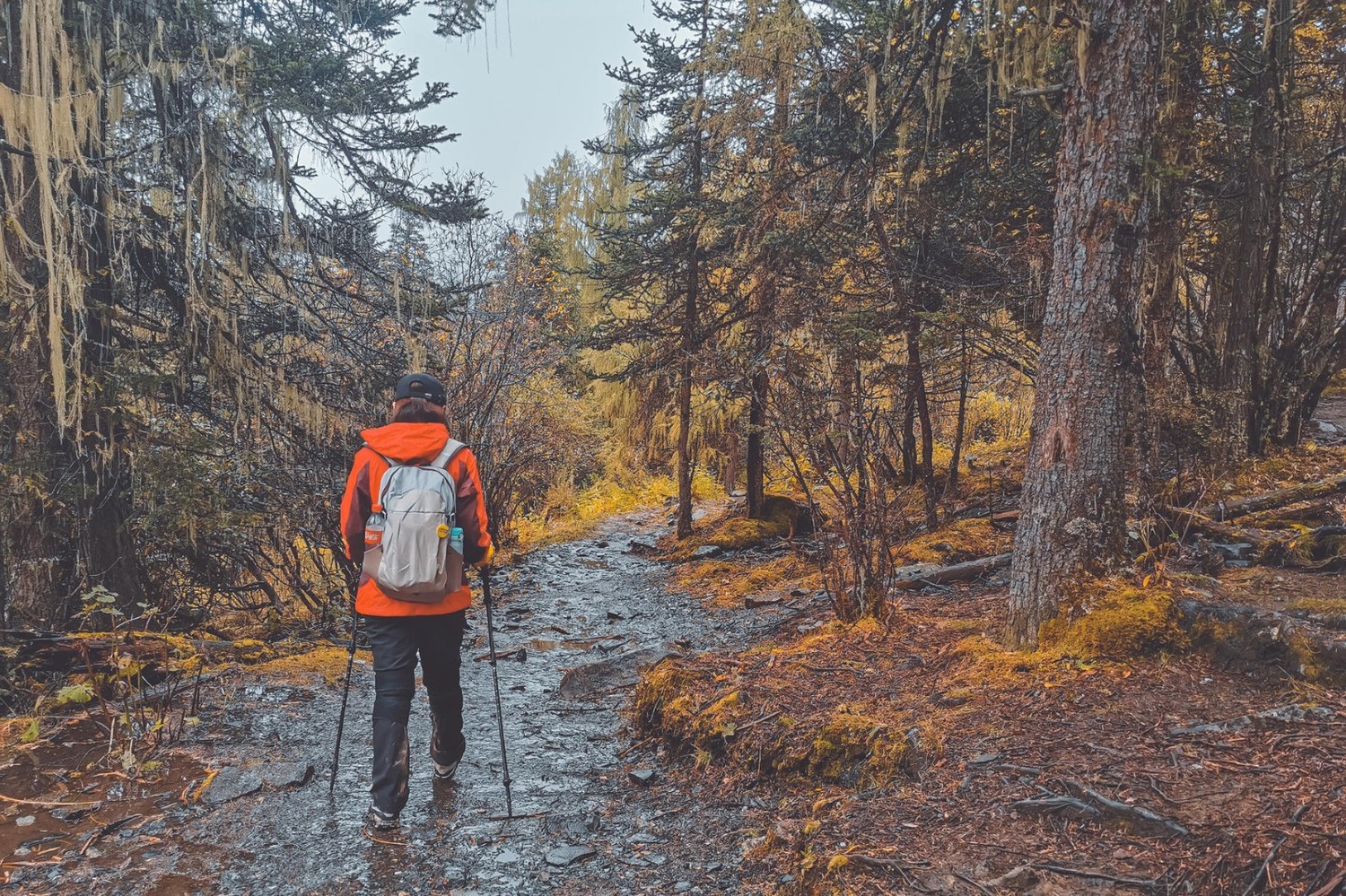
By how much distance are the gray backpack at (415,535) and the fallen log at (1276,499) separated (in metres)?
6.00

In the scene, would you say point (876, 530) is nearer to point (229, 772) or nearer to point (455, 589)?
point (455, 589)

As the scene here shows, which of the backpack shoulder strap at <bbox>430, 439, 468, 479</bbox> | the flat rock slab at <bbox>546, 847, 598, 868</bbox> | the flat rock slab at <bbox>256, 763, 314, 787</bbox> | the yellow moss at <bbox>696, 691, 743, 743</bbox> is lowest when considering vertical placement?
the flat rock slab at <bbox>546, 847, 598, 868</bbox>

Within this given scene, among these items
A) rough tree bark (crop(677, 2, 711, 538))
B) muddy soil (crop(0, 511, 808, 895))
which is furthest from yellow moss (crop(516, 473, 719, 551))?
muddy soil (crop(0, 511, 808, 895))

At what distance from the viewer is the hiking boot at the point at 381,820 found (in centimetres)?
346

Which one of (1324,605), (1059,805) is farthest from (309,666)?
(1324,605)

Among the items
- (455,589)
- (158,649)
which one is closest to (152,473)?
(158,649)

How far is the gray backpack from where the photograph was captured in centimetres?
350

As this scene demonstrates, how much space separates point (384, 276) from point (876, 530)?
4.93 metres

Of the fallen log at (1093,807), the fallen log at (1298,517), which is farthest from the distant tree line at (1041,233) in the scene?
the fallen log at (1093,807)

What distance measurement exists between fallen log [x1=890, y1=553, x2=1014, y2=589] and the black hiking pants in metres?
4.53

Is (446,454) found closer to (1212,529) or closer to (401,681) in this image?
(401,681)

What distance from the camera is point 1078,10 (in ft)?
12.8

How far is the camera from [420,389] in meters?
3.88

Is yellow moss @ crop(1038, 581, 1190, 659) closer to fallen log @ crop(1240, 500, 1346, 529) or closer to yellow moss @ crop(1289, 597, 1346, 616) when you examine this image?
yellow moss @ crop(1289, 597, 1346, 616)
